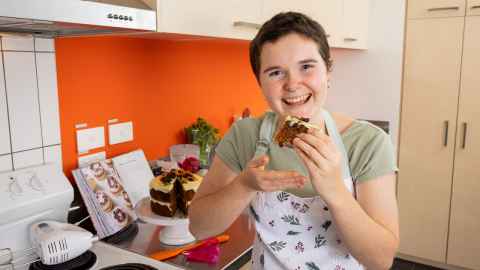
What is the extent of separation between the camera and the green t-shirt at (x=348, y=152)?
2.84ft

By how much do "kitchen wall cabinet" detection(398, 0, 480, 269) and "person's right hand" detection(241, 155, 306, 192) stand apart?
2.06 meters

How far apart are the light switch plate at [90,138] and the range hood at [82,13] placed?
0.48 meters

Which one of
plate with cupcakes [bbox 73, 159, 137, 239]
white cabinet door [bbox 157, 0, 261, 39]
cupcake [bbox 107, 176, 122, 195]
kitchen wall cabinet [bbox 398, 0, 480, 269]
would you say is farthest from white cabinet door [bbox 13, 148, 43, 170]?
kitchen wall cabinet [bbox 398, 0, 480, 269]

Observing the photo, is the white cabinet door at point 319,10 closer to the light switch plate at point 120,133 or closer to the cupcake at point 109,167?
the light switch plate at point 120,133

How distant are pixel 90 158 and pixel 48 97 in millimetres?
270

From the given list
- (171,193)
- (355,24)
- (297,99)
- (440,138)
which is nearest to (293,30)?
(297,99)

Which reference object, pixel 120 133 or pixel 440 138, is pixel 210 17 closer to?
pixel 120 133

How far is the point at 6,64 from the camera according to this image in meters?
1.13

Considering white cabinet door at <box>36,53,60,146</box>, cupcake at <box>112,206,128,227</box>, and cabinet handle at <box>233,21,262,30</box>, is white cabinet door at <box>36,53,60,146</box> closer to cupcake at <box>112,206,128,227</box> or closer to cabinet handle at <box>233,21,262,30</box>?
cupcake at <box>112,206,128,227</box>

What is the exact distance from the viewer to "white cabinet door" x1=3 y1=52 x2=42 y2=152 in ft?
3.78

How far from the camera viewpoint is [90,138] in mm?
1418

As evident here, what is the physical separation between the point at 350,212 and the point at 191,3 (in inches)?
27.9

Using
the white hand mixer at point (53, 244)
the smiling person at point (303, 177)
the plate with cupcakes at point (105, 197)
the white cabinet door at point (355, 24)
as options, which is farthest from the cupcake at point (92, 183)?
the white cabinet door at point (355, 24)

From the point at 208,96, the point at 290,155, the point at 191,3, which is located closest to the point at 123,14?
the point at 191,3
